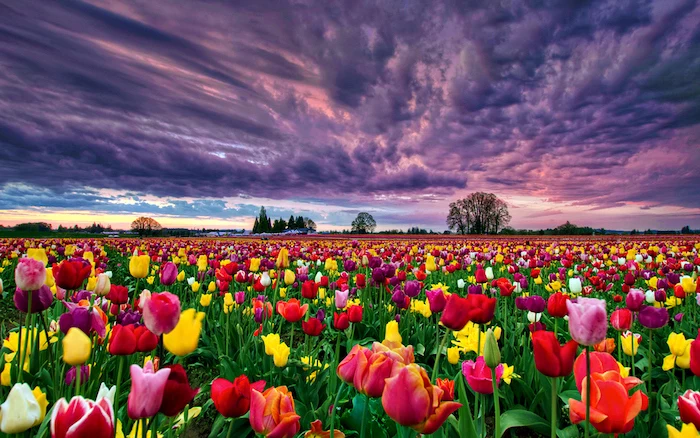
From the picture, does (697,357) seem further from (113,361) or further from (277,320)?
(277,320)

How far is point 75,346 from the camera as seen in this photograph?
151 centimetres

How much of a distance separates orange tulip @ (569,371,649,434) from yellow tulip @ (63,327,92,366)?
6.15ft

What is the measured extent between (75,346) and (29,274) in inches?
27.5

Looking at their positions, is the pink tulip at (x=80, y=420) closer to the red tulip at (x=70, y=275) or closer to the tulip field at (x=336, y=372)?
the tulip field at (x=336, y=372)

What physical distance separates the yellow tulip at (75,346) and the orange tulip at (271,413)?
792mm

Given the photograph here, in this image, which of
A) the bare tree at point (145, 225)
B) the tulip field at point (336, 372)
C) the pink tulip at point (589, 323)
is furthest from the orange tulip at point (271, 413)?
the bare tree at point (145, 225)

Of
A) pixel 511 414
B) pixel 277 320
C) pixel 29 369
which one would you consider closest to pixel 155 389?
pixel 511 414

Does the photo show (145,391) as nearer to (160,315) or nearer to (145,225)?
(160,315)

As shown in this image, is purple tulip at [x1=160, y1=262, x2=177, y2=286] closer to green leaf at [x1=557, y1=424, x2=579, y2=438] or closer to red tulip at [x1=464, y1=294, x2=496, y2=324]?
red tulip at [x1=464, y1=294, x2=496, y2=324]

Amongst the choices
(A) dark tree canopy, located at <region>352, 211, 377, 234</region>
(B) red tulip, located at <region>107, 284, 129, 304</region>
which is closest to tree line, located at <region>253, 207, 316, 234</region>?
(A) dark tree canopy, located at <region>352, 211, 377, 234</region>

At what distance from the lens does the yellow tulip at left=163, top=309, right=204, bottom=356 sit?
135 centimetres

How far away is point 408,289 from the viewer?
12.1 ft

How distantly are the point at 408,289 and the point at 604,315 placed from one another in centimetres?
251

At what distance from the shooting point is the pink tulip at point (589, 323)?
1216 millimetres
